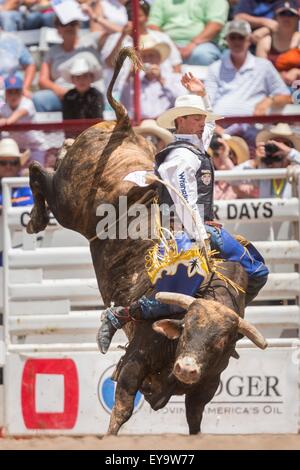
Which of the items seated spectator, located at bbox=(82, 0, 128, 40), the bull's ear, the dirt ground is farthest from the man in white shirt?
the dirt ground

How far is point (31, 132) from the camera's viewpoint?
8.08m

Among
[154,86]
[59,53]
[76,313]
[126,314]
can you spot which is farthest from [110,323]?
[59,53]

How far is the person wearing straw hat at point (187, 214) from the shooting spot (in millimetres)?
5980

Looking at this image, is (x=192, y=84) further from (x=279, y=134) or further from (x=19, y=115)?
(x=19, y=115)

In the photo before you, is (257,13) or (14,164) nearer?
(14,164)

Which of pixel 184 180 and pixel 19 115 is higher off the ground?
pixel 184 180

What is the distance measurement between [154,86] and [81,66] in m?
0.63

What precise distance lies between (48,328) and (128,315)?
5.57 ft

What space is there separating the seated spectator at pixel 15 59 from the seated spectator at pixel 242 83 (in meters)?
1.58

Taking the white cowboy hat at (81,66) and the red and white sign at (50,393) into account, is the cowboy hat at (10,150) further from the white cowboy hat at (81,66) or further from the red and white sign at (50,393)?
the red and white sign at (50,393)

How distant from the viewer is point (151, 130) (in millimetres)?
7793

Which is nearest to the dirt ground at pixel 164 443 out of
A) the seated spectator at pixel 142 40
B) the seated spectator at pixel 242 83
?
the seated spectator at pixel 242 83
